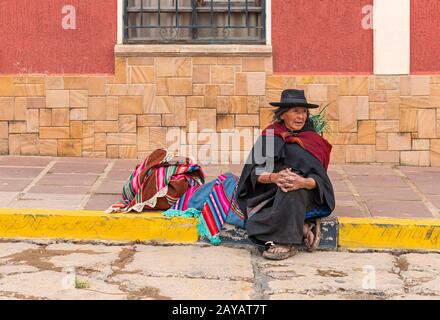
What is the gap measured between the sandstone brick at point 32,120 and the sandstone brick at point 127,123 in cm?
84

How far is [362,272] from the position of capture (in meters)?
6.07

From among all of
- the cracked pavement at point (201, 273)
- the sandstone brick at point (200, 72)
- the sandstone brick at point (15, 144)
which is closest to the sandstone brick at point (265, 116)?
the sandstone brick at point (200, 72)

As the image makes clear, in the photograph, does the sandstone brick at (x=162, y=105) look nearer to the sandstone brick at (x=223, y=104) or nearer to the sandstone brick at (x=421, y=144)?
the sandstone brick at (x=223, y=104)

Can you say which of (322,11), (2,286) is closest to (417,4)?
(322,11)

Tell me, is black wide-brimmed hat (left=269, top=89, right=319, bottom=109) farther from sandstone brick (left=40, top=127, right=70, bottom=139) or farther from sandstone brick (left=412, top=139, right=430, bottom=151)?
sandstone brick (left=40, top=127, right=70, bottom=139)

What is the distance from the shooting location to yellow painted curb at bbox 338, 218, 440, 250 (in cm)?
672

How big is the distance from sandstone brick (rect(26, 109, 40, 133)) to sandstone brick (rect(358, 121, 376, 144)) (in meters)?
3.23

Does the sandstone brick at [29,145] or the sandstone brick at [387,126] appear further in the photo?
the sandstone brick at [29,145]

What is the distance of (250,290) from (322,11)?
439 cm

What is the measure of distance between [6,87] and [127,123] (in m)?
1.28

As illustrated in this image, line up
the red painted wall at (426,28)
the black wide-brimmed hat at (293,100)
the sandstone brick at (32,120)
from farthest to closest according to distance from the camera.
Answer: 1. the sandstone brick at (32,120)
2. the red painted wall at (426,28)
3. the black wide-brimmed hat at (293,100)

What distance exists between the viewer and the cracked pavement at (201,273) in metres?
5.51
